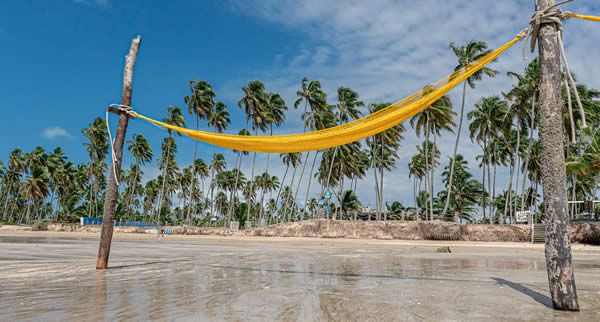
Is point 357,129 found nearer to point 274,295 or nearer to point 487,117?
point 274,295

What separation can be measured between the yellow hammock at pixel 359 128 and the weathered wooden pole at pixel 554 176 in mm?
611

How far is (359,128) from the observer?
5922 millimetres

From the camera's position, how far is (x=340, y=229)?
2708 cm

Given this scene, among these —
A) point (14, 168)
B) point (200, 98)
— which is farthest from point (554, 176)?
point (14, 168)

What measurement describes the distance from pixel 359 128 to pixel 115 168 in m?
5.48

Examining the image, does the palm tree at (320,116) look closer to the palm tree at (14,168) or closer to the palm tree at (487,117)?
A: the palm tree at (487,117)

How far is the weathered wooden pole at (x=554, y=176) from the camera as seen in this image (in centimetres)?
419

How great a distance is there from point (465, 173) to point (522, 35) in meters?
53.4

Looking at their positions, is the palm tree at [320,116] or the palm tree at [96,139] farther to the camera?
the palm tree at [96,139]

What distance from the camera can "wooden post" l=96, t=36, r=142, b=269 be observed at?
745cm

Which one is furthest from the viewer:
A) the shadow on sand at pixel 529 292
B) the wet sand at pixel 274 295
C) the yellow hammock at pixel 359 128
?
the yellow hammock at pixel 359 128

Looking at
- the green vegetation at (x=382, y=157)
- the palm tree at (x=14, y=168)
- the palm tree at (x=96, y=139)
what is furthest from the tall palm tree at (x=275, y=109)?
the palm tree at (x=14, y=168)

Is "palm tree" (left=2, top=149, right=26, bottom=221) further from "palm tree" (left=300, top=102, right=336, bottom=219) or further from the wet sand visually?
the wet sand

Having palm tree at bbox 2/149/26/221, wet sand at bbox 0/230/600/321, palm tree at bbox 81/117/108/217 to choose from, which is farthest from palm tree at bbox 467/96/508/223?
palm tree at bbox 2/149/26/221
